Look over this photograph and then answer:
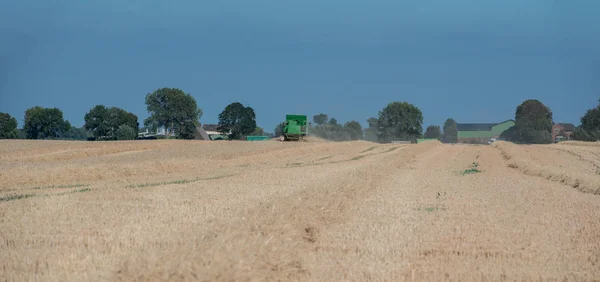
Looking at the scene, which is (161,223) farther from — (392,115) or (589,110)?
(392,115)

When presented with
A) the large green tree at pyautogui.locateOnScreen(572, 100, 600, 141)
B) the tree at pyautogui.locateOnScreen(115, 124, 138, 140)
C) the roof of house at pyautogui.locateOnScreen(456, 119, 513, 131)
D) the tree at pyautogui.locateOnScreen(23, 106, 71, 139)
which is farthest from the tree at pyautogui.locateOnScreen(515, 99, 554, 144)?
the tree at pyautogui.locateOnScreen(23, 106, 71, 139)

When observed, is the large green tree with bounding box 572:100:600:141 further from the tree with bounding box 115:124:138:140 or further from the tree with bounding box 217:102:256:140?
the tree with bounding box 115:124:138:140

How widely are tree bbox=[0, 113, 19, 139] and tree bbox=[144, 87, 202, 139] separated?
820 inches

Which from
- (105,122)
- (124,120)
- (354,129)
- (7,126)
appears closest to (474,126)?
(354,129)

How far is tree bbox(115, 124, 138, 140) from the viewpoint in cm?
9370

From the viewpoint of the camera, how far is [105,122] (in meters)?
95.8

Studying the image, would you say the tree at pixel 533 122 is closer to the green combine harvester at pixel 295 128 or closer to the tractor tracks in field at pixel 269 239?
the green combine harvester at pixel 295 128

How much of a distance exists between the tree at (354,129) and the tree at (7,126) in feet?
337

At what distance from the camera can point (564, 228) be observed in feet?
31.9

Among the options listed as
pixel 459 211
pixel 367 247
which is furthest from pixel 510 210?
pixel 367 247

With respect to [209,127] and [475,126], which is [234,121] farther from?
[475,126]

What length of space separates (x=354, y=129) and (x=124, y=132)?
97.0 m

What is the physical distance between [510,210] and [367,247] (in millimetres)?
4870

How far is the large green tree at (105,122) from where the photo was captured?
9488cm
